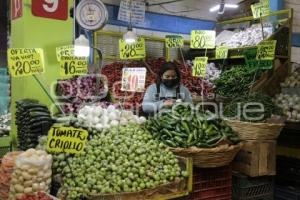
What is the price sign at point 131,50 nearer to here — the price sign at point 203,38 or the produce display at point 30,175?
the price sign at point 203,38

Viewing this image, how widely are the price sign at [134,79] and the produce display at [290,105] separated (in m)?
2.43

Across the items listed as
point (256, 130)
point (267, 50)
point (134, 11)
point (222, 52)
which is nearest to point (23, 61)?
Answer: point (256, 130)

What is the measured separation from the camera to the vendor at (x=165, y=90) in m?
5.20

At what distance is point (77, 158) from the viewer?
3201 millimetres

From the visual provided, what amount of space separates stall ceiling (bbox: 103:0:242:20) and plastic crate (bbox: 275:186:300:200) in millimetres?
6251

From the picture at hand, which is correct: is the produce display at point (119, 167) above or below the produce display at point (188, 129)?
below

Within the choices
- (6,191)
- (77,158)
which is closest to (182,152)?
(77,158)

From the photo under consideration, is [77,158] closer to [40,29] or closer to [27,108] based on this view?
[27,108]

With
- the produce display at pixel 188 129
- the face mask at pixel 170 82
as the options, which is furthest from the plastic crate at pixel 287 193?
the face mask at pixel 170 82

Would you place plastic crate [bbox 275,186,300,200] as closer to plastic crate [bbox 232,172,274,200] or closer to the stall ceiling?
plastic crate [bbox 232,172,274,200]

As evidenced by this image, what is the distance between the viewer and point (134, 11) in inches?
346

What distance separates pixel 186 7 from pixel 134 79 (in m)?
6.70

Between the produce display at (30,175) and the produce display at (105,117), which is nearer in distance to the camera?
the produce display at (30,175)

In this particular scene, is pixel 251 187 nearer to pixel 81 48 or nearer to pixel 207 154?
pixel 207 154
